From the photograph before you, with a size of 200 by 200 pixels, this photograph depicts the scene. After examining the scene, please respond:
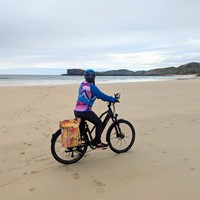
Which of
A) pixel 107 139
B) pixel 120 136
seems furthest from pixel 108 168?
pixel 120 136

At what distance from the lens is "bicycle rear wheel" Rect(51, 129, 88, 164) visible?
484cm

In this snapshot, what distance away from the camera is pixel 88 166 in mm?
4824

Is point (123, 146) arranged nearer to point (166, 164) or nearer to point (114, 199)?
point (166, 164)

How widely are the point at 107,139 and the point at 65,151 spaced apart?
35.1 inches

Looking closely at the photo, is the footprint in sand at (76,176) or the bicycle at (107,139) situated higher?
the bicycle at (107,139)

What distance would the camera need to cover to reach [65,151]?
500 cm

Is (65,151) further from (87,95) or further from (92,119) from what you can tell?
(87,95)

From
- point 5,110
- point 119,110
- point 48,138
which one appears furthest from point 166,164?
point 5,110

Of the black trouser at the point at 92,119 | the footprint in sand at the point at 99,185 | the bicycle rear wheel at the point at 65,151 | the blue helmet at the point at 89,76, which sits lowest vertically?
the footprint in sand at the point at 99,185

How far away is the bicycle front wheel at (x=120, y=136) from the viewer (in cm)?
547

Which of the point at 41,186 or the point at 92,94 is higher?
the point at 92,94

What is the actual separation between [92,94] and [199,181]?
2.26 m

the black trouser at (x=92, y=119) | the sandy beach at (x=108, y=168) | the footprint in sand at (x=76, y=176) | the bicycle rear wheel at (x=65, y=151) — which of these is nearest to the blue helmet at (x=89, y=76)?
the black trouser at (x=92, y=119)

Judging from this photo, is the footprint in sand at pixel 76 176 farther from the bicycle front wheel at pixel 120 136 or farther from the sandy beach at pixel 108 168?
the bicycle front wheel at pixel 120 136
